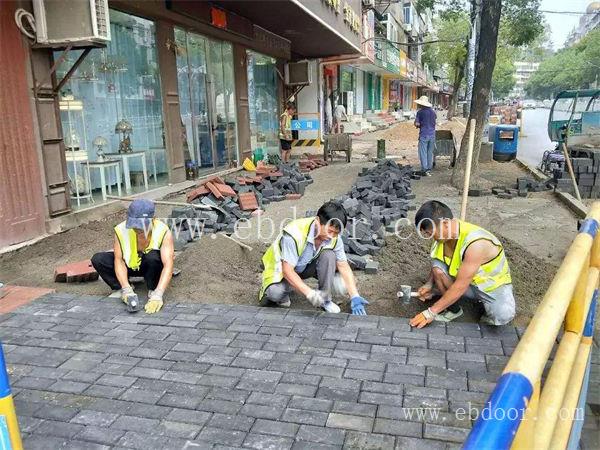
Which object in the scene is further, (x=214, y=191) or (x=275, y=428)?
(x=214, y=191)

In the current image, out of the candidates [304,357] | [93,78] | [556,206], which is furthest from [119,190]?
[556,206]

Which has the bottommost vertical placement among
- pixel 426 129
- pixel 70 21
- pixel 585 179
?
pixel 585 179

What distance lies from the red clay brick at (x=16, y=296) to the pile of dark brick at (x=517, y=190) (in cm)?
763

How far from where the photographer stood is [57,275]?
17.3 feet

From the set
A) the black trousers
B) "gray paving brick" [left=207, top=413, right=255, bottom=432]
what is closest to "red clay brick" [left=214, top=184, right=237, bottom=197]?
the black trousers

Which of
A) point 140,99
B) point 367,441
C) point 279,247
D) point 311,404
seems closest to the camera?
point 367,441

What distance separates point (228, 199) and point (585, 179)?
6.59m

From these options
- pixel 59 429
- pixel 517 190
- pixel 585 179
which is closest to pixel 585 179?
pixel 585 179

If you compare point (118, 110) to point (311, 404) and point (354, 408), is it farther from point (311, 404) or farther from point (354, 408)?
point (354, 408)

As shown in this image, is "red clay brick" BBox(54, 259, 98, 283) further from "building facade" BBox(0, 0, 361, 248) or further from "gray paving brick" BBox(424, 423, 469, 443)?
→ "gray paving brick" BBox(424, 423, 469, 443)

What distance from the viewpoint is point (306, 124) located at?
57.6ft

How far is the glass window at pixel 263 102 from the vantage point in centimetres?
1392

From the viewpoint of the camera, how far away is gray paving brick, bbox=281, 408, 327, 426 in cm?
274

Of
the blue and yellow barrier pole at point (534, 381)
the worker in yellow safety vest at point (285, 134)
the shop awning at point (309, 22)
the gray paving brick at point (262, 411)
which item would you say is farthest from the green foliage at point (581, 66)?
the blue and yellow barrier pole at point (534, 381)
